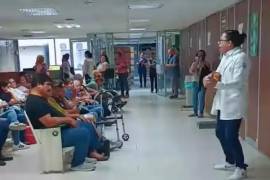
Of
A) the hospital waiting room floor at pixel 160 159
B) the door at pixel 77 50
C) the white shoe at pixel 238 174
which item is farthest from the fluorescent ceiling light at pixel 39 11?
the door at pixel 77 50

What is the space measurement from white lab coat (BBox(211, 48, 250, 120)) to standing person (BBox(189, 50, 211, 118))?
3575mm

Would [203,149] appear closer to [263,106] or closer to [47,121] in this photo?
[263,106]

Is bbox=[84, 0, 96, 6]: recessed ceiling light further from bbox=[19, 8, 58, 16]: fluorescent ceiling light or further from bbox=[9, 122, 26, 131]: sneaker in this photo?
bbox=[9, 122, 26, 131]: sneaker

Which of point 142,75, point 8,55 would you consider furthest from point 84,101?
point 8,55

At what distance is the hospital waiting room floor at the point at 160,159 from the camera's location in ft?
13.7

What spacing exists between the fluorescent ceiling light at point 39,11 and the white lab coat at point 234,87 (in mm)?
3633

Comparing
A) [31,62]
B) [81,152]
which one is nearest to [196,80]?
[81,152]

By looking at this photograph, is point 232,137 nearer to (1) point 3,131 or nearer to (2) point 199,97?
(1) point 3,131

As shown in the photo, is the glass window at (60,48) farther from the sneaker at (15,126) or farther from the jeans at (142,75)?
the sneaker at (15,126)

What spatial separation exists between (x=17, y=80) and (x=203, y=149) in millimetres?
4458

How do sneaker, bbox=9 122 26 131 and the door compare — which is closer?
sneaker, bbox=9 122 26 131

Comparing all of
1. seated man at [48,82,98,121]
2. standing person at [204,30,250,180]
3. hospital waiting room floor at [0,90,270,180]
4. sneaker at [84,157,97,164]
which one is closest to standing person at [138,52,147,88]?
hospital waiting room floor at [0,90,270,180]

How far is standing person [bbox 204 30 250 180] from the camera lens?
3.86m

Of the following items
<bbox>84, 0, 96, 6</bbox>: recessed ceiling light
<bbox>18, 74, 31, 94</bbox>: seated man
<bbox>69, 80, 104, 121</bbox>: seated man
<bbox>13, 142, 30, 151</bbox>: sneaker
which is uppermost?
<bbox>84, 0, 96, 6</bbox>: recessed ceiling light
